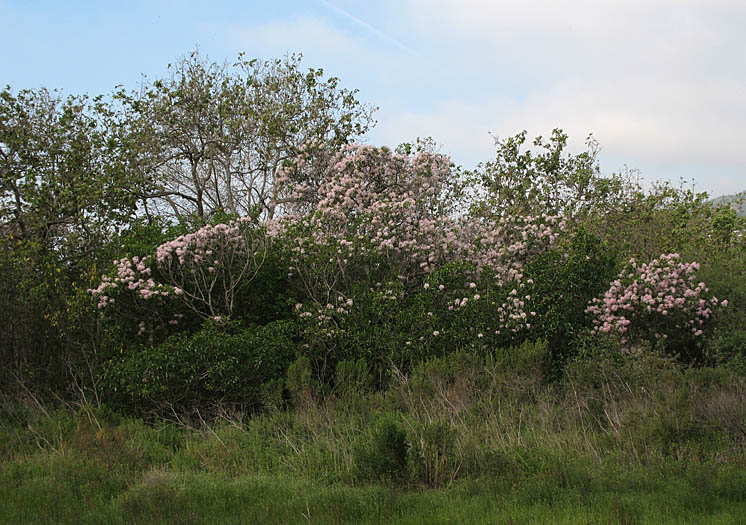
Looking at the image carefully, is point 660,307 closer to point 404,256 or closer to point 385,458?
point 404,256

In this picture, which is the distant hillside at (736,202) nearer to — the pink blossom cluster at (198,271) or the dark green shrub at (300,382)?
the pink blossom cluster at (198,271)

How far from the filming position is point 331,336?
10461 mm

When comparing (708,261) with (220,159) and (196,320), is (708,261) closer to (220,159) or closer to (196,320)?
(196,320)

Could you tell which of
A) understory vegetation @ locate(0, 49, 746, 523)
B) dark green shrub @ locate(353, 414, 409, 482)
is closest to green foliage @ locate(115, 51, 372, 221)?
understory vegetation @ locate(0, 49, 746, 523)

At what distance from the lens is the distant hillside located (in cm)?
1728

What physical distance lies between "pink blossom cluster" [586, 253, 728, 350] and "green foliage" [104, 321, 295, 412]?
4845 millimetres

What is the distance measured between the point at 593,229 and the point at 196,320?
31.8 feet

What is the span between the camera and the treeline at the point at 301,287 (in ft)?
31.8

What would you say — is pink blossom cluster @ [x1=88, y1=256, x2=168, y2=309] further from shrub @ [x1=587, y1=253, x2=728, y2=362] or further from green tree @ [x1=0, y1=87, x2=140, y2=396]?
shrub @ [x1=587, y1=253, x2=728, y2=362]

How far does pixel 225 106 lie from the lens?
1631 centimetres

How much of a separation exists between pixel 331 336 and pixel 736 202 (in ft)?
40.2

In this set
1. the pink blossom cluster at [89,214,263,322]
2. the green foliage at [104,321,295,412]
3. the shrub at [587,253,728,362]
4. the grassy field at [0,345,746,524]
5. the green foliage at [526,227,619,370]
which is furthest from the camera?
the green foliage at [526,227,619,370]

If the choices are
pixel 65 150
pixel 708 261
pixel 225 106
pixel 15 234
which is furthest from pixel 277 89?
pixel 708 261

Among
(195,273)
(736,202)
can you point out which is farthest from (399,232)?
(736,202)
